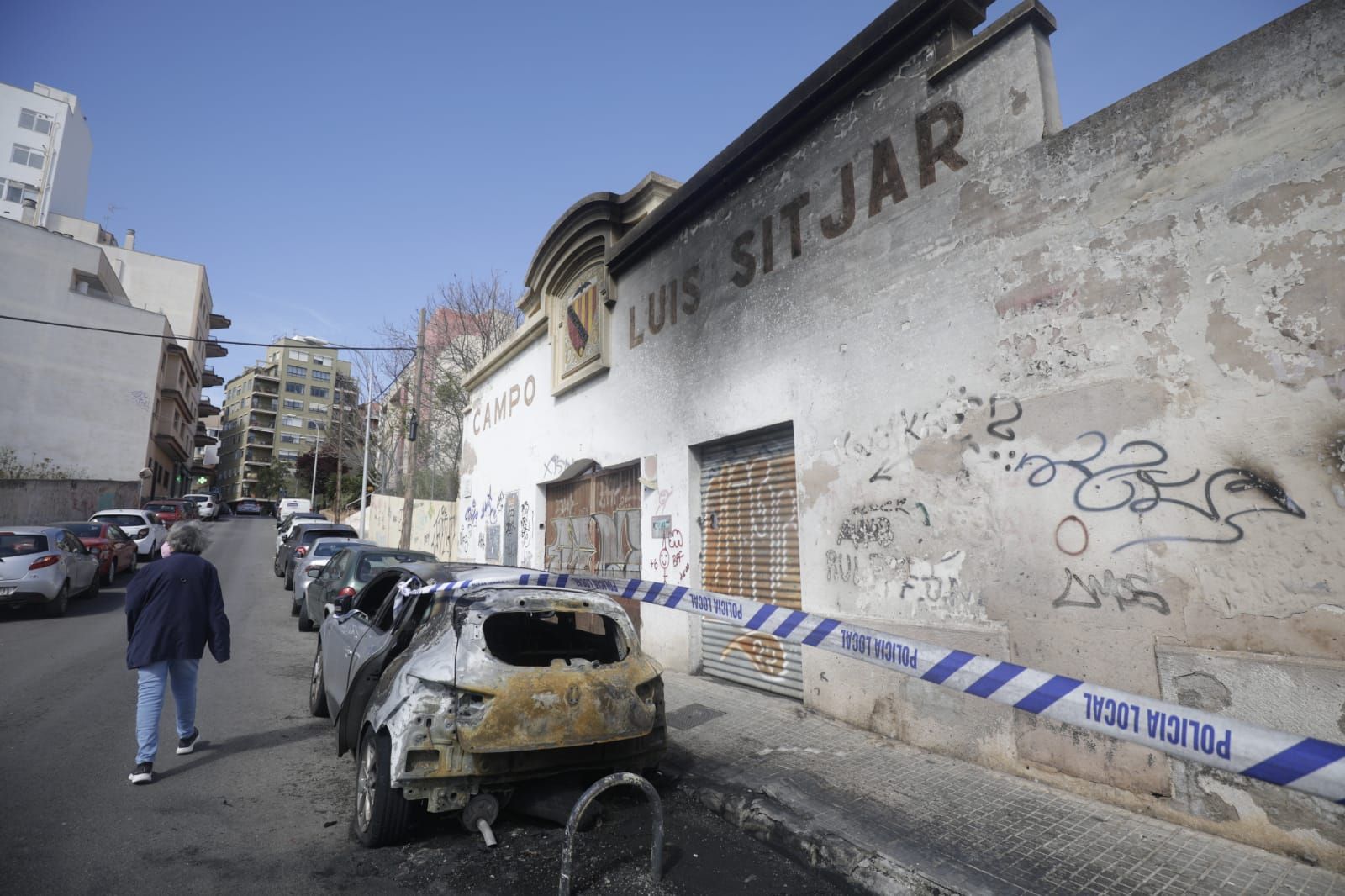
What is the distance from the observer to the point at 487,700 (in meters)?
3.59

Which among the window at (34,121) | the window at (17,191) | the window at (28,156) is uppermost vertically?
the window at (34,121)

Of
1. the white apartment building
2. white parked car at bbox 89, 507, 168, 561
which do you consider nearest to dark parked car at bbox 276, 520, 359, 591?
white parked car at bbox 89, 507, 168, 561

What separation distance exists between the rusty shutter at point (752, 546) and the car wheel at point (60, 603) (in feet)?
39.5

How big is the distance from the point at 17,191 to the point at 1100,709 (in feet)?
220

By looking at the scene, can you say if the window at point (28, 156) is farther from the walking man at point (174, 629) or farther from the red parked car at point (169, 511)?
the walking man at point (174, 629)

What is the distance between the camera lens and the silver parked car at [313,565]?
37.3 feet

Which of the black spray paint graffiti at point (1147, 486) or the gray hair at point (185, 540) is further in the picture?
the gray hair at point (185, 540)

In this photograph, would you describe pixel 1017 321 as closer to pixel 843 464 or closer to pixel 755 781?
pixel 843 464

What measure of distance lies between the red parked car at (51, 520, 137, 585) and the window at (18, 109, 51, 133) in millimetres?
49569

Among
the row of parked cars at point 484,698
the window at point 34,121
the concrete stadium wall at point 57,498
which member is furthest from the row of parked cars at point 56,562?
the window at point 34,121

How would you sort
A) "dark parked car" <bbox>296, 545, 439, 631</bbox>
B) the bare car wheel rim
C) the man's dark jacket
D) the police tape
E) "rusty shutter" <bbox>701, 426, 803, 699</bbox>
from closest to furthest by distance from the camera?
the police tape, the bare car wheel rim, the man's dark jacket, "rusty shutter" <bbox>701, 426, 803, 699</bbox>, "dark parked car" <bbox>296, 545, 439, 631</bbox>

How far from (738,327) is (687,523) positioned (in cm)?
265

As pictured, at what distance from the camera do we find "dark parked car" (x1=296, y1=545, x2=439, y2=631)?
9.29m

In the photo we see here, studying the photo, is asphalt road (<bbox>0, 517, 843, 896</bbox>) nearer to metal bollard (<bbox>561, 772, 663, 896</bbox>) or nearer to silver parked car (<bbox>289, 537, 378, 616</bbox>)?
metal bollard (<bbox>561, 772, 663, 896</bbox>)
